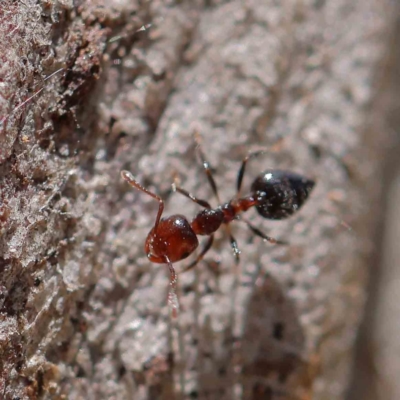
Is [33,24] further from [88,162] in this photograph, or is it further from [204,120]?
[204,120]

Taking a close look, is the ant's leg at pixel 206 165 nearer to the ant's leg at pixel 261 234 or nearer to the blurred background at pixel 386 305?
the ant's leg at pixel 261 234

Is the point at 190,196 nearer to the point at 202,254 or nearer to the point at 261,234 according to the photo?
the point at 202,254

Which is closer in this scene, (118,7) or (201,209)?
(118,7)

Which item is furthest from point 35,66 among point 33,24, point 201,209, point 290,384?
point 290,384

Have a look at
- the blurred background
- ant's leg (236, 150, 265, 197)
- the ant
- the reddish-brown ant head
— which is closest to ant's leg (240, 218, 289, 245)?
the ant

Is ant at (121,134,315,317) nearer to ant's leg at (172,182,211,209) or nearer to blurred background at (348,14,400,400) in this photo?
ant's leg at (172,182,211,209)

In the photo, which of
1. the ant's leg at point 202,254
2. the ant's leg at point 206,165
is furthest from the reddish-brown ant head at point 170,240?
the ant's leg at point 206,165
